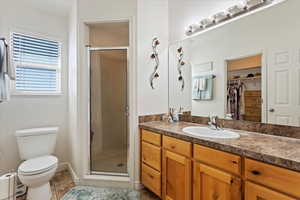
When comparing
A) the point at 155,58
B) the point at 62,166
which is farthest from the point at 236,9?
the point at 62,166

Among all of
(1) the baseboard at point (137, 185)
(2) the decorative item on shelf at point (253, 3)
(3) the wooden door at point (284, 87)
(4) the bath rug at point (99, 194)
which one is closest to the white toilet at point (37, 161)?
(4) the bath rug at point (99, 194)

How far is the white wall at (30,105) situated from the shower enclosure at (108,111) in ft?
1.87

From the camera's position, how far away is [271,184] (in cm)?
102

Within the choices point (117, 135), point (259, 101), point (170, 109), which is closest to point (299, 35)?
point (259, 101)

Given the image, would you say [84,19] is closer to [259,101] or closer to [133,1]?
[133,1]

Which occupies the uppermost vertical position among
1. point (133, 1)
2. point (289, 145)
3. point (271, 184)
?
point (133, 1)

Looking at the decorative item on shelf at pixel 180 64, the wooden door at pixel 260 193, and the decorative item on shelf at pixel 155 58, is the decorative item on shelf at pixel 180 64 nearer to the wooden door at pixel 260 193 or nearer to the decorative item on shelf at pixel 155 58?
the decorative item on shelf at pixel 155 58

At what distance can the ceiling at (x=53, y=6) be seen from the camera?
2.51 m

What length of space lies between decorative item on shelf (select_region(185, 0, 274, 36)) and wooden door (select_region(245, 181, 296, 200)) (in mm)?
1508

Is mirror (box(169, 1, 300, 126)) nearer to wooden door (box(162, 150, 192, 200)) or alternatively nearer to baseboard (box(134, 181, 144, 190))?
wooden door (box(162, 150, 192, 200))

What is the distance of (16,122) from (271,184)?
296 cm

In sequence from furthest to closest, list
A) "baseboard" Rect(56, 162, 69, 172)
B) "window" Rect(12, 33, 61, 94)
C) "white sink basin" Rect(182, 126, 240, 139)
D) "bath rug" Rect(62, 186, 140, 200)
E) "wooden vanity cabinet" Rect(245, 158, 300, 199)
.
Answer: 1. "baseboard" Rect(56, 162, 69, 172)
2. "window" Rect(12, 33, 61, 94)
3. "bath rug" Rect(62, 186, 140, 200)
4. "white sink basin" Rect(182, 126, 240, 139)
5. "wooden vanity cabinet" Rect(245, 158, 300, 199)

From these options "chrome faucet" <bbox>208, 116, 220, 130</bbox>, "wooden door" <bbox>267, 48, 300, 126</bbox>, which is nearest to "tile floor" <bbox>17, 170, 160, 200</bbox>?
"chrome faucet" <bbox>208, 116, 220, 130</bbox>

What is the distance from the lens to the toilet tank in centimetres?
229
